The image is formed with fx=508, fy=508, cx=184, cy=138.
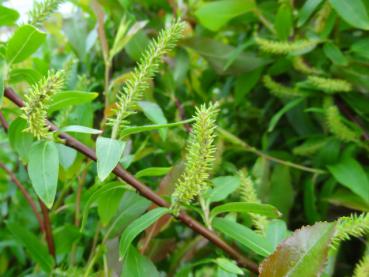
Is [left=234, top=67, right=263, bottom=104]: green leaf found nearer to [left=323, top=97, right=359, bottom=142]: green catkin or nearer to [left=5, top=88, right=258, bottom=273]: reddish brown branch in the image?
[left=323, top=97, right=359, bottom=142]: green catkin

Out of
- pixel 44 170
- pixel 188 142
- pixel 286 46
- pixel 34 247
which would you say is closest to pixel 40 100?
pixel 44 170

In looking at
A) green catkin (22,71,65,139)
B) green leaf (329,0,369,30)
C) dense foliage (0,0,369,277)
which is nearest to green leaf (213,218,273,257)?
dense foliage (0,0,369,277)

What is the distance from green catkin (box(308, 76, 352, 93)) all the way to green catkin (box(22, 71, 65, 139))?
0.40 meters

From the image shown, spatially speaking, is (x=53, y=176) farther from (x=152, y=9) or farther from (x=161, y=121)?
(x=152, y=9)

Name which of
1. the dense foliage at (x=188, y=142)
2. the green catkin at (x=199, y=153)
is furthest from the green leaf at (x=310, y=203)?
the green catkin at (x=199, y=153)

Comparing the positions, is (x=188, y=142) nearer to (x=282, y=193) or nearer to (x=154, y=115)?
(x=154, y=115)

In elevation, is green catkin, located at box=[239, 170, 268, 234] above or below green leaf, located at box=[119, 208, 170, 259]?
below

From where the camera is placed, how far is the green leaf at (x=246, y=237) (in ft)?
1.63

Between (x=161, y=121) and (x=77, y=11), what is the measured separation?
1.41 ft

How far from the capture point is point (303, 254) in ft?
1.30

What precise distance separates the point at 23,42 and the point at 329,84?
407 mm

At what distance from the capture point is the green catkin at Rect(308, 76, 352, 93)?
2.27 ft

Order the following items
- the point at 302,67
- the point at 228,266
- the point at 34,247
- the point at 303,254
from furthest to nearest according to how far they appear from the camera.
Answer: the point at 302,67 < the point at 34,247 < the point at 228,266 < the point at 303,254

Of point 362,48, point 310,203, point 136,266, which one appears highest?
point 362,48
